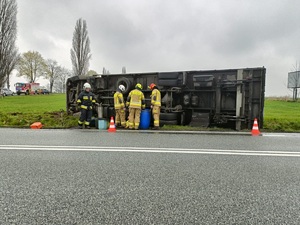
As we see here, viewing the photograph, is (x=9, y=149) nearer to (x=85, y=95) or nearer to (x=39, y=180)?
(x=39, y=180)

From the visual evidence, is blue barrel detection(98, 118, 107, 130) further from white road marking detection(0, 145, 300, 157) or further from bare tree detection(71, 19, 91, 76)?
bare tree detection(71, 19, 91, 76)

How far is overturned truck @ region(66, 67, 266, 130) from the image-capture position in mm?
7992

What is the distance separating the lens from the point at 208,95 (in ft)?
28.7

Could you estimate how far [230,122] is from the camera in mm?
8453

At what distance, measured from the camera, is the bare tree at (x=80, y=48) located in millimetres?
29156

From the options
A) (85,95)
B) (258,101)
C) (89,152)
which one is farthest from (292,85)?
(89,152)

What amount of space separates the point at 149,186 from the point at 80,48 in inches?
1178

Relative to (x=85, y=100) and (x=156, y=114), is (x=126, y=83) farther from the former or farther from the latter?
(x=156, y=114)

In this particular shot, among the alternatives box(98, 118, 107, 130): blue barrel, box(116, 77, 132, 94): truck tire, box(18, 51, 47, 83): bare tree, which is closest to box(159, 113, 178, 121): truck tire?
box(116, 77, 132, 94): truck tire

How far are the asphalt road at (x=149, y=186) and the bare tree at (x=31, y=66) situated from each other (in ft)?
189

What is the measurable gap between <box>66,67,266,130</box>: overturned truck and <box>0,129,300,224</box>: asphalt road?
12.5ft

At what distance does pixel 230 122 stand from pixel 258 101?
4.28ft

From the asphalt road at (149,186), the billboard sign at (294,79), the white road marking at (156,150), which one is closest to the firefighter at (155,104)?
the white road marking at (156,150)

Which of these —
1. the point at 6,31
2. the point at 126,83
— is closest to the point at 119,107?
the point at 126,83
